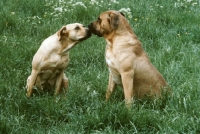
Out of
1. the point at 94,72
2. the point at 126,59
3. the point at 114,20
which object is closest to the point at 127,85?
the point at 126,59

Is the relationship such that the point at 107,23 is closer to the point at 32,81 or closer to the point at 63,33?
the point at 63,33

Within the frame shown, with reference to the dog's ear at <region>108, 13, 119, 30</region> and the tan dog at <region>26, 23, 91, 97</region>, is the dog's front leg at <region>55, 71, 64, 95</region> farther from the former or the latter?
the dog's ear at <region>108, 13, 119, 30</region>

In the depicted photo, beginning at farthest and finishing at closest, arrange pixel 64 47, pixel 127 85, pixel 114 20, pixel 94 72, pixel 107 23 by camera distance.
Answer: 1. pixel 94 72
2. pixel 64 47
3. pixel 107 23
4. pixel 114 20
5. pixel 127 85

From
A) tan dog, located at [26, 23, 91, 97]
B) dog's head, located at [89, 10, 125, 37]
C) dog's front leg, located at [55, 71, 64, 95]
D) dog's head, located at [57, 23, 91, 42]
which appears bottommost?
dog's front leg, located at [55, 71, 64, 95]

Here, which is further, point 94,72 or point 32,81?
point 94,72

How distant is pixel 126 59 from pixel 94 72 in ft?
4.25

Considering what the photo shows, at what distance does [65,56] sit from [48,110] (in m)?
1.17

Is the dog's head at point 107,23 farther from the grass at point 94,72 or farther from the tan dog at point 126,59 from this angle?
the grass at point 94,72

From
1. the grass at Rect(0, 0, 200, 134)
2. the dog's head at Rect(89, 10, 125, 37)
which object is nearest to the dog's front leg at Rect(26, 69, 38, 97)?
the grass at Rect(0, 0, 200, 134)

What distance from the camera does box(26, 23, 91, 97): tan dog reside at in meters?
5.71

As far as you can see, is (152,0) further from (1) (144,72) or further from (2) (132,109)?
(2) (132,109)

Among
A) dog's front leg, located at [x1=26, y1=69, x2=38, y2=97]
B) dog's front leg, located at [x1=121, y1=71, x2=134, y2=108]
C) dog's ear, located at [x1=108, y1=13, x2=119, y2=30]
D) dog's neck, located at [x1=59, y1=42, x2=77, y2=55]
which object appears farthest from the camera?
dog's neck, located at [x1=59, y1=42, x2=77, y2=55]

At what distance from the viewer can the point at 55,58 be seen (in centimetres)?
574

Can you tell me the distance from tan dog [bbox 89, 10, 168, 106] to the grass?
238mm
